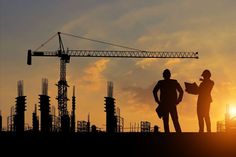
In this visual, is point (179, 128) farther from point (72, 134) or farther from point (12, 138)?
point (12, 138)

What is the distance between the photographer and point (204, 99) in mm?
18844

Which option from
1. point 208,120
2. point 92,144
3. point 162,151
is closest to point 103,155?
point 92,144

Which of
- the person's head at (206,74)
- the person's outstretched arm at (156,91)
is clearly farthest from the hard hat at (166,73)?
the person's head at (206,74)

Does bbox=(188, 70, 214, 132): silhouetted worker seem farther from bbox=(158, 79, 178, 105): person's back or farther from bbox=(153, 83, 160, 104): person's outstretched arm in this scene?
bbox=(153, 83, 160, 104): person's outstretched arm

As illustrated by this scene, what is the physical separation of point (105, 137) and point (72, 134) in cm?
91

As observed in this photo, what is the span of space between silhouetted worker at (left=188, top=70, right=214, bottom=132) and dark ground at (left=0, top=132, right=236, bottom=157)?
227 cm

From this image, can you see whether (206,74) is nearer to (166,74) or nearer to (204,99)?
(204,99)

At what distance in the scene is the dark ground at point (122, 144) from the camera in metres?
16.0

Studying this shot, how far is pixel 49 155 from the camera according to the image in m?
16.6

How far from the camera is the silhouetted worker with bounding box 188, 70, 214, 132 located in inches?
738

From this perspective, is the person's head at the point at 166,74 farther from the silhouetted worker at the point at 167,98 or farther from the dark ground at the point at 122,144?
the dark ground at the point at 122,144

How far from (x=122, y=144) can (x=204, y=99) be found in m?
3.55

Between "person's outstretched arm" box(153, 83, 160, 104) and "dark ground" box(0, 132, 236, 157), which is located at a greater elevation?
"person's outstretched arm" box(153, 83, 160, 104)

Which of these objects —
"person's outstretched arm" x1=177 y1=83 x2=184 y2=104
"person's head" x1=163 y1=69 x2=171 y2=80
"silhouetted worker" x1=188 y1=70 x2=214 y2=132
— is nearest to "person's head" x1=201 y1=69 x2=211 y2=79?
"silhouetted worker" x1=188 y1=70 x2=214 y2=132
